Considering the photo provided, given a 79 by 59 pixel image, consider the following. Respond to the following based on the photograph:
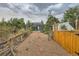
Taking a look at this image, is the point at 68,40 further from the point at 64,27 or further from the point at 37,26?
the point at 37,26

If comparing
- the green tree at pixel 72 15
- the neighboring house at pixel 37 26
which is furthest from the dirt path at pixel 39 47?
the green tree at pixel 72 15

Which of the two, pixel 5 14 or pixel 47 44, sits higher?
pixel 5 14

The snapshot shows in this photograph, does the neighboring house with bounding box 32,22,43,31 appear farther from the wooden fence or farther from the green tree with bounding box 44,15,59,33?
the wooden fence

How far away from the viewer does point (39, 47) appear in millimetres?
2363

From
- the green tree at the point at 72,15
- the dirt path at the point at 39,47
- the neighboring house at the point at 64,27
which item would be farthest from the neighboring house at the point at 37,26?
the green tree at the point at 72,15

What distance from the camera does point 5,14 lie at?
2.36 m

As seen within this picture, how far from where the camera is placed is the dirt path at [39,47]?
2.35m

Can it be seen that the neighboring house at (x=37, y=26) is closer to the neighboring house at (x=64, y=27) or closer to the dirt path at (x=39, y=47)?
the dirt path at (x=39, y=47)

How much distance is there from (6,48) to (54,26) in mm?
634

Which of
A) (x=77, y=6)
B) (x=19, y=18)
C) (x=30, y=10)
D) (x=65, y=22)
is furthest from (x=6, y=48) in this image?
(x=77, y=6)

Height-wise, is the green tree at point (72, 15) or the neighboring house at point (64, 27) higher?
the green tree at point (72, 15)

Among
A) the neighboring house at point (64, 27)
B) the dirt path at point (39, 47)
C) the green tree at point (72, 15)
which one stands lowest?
the dirt path at point (39, 47)

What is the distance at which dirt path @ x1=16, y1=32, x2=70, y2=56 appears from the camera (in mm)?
2352

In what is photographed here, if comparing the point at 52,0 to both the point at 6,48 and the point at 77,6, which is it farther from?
the point at 6,48
